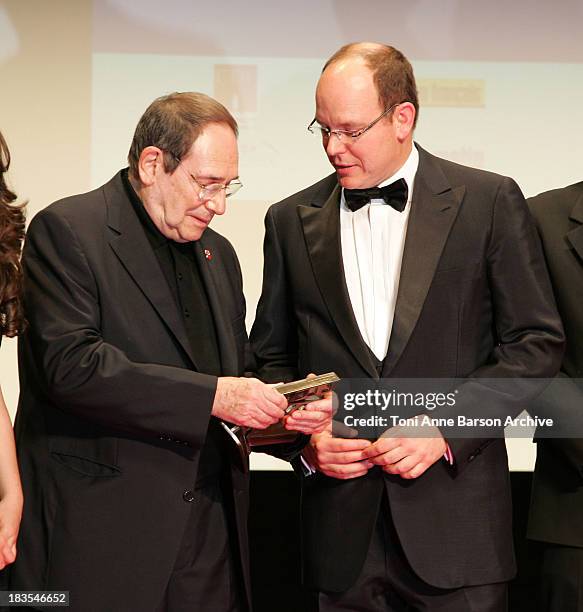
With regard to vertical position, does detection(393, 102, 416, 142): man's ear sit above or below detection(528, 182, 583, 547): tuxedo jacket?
above

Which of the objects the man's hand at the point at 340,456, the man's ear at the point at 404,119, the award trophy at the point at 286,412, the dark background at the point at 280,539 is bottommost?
the dark background at the point at 280,539

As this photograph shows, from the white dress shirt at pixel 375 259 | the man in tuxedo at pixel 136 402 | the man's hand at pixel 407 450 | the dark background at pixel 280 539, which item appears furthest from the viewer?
the dark background at pixel 280 539

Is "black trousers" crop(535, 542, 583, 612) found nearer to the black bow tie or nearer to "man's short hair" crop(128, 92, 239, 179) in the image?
the black bow tie

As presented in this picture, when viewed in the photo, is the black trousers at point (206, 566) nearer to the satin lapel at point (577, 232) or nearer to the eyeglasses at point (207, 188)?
the eyeglasses at point (207, 188)

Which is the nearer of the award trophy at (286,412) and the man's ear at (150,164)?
the award trophy at (286,412)

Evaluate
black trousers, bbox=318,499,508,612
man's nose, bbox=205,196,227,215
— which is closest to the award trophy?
black trousers, bbox=318,499,508,612

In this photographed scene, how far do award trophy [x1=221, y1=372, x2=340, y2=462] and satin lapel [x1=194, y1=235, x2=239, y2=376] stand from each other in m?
0.17

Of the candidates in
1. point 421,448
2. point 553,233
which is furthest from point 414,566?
point 553,233

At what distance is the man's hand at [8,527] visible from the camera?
227 centimetres

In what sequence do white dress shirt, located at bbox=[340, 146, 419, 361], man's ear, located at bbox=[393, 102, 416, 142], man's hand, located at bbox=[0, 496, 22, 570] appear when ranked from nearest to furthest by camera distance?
man's hand, located at bbox=[0, 496, 22, 570] → white dress shirt, located at bbox=[340, 146, 419, 361] → man's ear, located at bbox=[393, 102, 416, 142]

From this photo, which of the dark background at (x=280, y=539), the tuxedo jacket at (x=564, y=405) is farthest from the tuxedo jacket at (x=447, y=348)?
the dark background at (x=280, y=539)

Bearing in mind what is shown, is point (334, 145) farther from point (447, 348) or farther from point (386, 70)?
point (447, 348)

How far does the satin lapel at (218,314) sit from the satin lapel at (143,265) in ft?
0.43

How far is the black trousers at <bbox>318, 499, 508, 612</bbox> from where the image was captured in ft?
8.29
